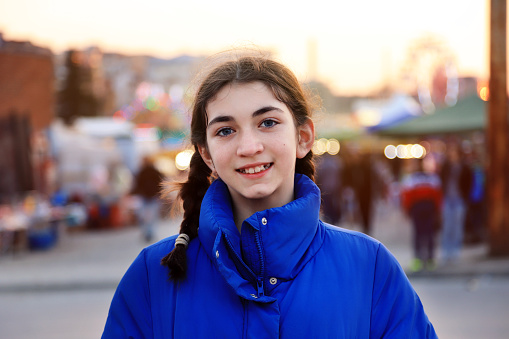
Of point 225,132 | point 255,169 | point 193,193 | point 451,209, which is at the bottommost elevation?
point 451,209

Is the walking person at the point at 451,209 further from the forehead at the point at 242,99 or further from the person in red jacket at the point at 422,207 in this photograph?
the forehead at the point at 242,99

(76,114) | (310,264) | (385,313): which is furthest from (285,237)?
(76,114)

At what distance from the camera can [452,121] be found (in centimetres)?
1638

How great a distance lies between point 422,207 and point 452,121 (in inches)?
305

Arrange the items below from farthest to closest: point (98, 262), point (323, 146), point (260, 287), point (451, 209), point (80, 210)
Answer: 1. point (323, 146)
2. point (80, 210)
3. point (98, 262)
4. point (451, 209)
5. point (260, 287)

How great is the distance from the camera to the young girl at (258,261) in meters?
1.59

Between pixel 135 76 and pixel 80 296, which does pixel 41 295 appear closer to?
pixel 80 296

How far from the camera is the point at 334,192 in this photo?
13164mm

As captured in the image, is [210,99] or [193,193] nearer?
[210,99]

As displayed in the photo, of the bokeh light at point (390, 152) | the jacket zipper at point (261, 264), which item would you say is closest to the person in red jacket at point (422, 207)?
A: the jacket zipper at point (261, 264)

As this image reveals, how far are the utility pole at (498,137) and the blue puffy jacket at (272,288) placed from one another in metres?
9.02

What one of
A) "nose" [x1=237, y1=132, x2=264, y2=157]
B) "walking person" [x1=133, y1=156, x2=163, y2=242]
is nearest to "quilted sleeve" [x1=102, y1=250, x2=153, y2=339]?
"nose" [x1=237, y1=132, x2=264, y2=157]

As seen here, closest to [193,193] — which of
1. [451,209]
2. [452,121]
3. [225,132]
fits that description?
[225,132]

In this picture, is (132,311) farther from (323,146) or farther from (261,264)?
(323,146)
